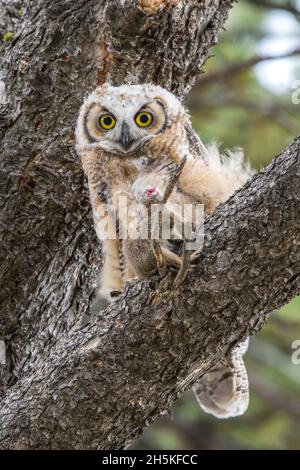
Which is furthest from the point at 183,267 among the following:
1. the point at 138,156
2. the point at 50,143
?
the point at 50,143

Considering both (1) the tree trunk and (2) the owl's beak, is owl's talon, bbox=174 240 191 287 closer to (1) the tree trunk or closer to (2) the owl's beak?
(1) the tree trunk

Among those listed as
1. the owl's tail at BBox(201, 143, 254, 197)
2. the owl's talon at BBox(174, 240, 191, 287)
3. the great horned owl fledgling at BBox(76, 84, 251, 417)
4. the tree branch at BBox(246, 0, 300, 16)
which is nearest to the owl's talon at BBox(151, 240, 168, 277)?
the owl's talon at BBox(174, 240, 191, 287)

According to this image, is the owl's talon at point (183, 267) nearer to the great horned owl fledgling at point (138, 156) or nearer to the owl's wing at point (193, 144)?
the great horned owl fledgling at point (138, 156)

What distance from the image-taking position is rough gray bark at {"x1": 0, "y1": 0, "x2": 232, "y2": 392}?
306 centimetres

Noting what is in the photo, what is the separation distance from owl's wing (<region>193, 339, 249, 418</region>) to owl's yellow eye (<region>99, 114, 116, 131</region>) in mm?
1125

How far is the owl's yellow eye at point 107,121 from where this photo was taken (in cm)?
320

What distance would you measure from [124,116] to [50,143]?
0.32 meters

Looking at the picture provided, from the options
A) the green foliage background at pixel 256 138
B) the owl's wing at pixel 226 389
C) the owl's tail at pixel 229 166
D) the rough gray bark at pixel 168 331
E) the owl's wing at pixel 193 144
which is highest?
the green foliage background at pixel 256 138

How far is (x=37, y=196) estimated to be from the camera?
10.1 ft

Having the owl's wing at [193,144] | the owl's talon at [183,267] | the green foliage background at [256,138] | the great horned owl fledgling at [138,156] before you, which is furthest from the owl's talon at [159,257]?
the green foliage background at [256,138]

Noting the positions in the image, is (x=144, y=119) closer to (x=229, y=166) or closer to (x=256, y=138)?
(x=229, y=166)

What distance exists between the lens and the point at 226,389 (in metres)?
3.53
